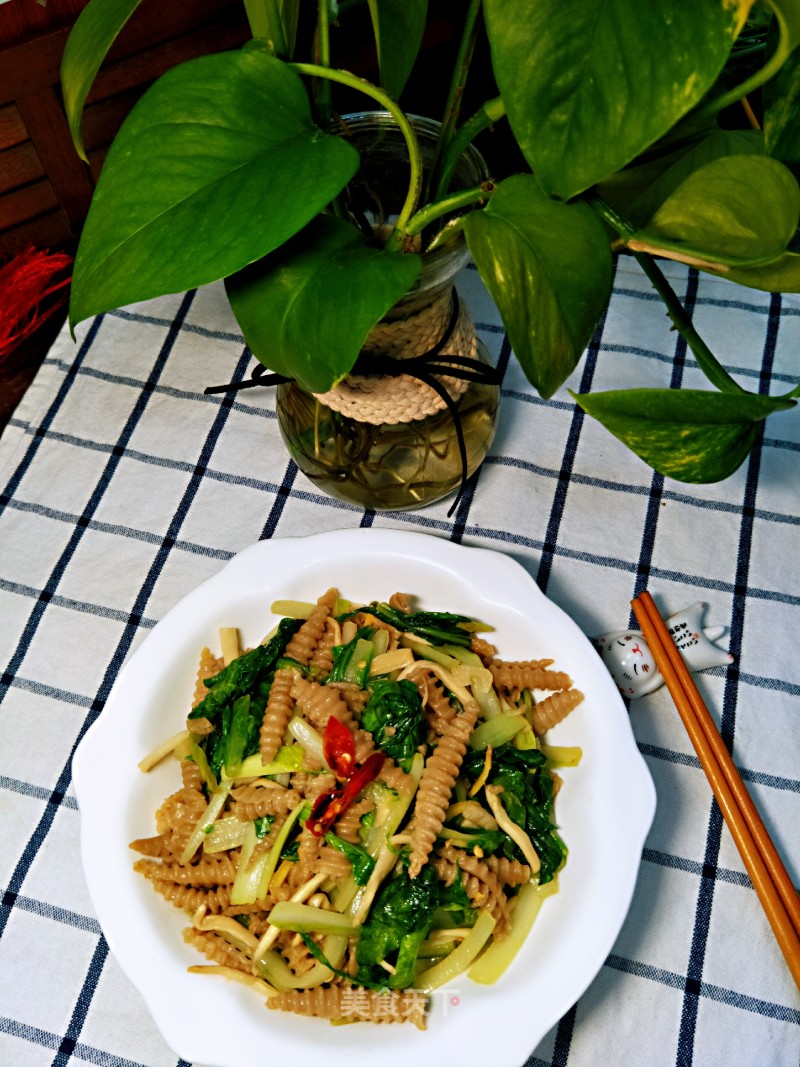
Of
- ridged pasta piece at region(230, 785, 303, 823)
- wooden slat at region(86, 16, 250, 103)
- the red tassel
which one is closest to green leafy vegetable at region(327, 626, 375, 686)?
ridged pasta piece at region(230, 785, 303, 823)

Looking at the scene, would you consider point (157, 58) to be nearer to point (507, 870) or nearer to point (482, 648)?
point (482, 648)

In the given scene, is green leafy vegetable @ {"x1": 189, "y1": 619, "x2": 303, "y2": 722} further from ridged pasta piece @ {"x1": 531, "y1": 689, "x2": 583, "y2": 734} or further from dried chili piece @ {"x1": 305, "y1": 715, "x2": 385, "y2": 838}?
ridged pasta piece @ {"x1": 531, "y1": 689, "x2": 583, "y2": 734}

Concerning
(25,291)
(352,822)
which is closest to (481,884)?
(352,822)

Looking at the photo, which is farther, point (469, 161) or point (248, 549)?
point (248, 549)

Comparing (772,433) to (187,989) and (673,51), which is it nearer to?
(673,51)

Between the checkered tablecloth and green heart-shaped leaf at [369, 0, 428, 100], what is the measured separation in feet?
1.31

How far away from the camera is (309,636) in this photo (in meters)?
0.91

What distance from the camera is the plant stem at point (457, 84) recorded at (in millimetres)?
670

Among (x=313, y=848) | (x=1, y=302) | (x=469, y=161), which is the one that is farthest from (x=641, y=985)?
(x=1, y=302)

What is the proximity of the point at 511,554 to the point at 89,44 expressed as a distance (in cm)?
59

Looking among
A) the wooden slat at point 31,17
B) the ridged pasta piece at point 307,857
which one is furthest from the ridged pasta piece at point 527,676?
the wooden slat at point 31,17

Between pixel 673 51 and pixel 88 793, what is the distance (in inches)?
26.8

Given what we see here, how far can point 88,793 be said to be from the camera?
856mm

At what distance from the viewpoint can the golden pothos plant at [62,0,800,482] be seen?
0.53m
